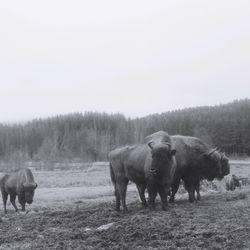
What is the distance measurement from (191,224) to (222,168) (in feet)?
27.9

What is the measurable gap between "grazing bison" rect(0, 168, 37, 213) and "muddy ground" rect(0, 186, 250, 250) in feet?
16.9

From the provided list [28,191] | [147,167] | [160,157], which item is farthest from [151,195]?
[28,191]

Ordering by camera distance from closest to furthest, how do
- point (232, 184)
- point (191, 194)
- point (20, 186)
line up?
point (191, 194), point (20, 186), point (232, 184)

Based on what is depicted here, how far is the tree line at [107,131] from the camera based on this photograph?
83.9 m

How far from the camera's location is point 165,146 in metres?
13.7

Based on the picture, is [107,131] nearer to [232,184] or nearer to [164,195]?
[232,184]

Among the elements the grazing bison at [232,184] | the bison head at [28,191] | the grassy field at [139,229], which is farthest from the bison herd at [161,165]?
the bison head at [28,191]

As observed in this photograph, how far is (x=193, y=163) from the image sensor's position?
17.2 m

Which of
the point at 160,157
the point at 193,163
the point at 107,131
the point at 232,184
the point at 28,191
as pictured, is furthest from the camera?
the point at 107,131

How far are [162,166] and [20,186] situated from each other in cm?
889

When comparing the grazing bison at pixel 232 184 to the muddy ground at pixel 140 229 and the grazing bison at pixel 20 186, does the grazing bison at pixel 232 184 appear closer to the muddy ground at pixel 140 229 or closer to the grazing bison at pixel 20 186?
the muddy ground at pixel 140 229

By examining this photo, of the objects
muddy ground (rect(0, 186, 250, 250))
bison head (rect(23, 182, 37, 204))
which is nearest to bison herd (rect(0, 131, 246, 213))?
muddy ground (rect(0, 186, 250, 250))

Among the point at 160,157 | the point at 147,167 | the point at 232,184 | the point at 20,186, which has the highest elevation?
the point at 160,157

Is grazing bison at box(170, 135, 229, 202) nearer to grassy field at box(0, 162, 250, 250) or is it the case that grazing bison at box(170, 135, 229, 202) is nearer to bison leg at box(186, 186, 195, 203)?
bison leg at box(186, 186, 195, 203)
